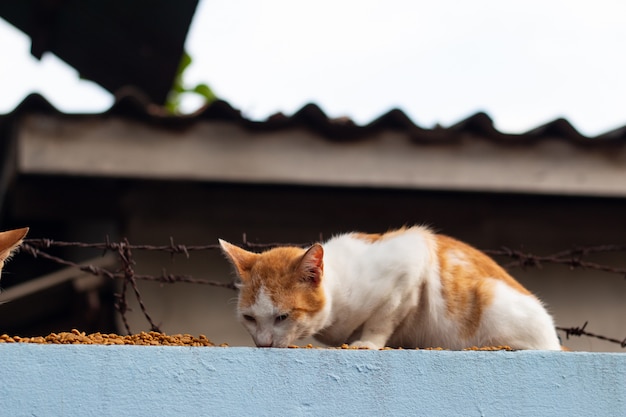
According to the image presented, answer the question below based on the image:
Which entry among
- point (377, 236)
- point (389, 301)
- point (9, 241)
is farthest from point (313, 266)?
point (9, 241)

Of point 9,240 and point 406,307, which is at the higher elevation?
point 9,240

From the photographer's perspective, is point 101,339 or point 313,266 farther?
point 313,266

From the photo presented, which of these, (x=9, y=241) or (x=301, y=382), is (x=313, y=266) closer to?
(x=301, y=382)

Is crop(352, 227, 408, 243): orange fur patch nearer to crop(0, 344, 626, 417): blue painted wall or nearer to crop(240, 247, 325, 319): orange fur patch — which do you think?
crop(240, 247, 325, 319): orange fur patch

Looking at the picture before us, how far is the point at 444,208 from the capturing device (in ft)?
14.5

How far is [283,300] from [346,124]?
1.46m

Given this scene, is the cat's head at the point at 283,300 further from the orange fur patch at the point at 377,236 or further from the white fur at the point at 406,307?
the orange fur patch at the point at 377,236

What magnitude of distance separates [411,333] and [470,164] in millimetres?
1452

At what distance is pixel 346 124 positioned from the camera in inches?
151

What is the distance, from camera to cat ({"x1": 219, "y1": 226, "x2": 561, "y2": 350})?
2512 mm

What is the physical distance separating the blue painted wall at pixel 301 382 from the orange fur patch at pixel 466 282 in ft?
1.72

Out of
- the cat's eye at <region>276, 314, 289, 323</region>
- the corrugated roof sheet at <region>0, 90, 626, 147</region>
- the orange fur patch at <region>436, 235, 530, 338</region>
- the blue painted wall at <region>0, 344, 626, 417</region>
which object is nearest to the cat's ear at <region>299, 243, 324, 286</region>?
the cat's eye at <region>276, 314, 289, 323</region>

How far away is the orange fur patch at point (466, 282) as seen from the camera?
2521 mm

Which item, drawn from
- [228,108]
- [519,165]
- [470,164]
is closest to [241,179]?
[228,108]
